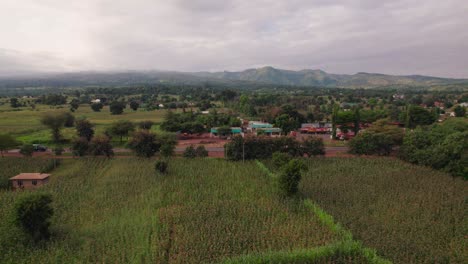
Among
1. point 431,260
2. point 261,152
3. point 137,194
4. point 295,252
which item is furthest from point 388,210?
point 137,194

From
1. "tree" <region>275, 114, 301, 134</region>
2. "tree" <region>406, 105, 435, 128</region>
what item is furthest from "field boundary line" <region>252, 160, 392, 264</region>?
"tree" <region>406, 105, 435, 128</region>

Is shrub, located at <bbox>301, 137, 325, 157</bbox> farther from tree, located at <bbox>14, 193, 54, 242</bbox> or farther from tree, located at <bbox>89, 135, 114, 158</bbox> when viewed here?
tree, located at <bbox>14, 193, 54, 242</bbox>

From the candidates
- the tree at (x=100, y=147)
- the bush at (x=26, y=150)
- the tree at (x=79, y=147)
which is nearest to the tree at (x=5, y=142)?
the bush at (x=26, y=150)

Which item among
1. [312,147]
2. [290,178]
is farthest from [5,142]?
[312,147]

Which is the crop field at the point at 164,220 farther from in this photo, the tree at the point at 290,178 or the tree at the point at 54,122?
the tree at the point at 54,122

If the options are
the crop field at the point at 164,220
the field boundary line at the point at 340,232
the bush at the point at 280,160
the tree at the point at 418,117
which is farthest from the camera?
the tree at the point at 418,117

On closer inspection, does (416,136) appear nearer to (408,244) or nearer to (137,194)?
(408,244)

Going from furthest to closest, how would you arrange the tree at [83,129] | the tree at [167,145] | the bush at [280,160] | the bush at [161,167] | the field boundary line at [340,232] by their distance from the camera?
the tree at [83,129], the tree at [167,145], the bush at [280,160], the bush at [161,167], the field boundary line at [340,232]
